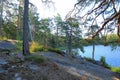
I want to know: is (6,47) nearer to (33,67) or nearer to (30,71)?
(33,67)

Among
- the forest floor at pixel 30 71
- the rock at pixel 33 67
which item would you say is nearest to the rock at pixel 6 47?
the forest floor at pixel 30 71

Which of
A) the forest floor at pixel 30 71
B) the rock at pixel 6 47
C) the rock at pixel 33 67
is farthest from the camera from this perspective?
the rock at pixel 6 47

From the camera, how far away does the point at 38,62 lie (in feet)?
32.5

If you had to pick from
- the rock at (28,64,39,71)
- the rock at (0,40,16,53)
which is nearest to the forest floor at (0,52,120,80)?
the rock at (28,64,39,71)

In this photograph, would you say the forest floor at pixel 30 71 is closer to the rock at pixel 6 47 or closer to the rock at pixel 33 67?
the rock at pixel 33 67

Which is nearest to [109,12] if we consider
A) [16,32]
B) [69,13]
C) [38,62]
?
[69,13]

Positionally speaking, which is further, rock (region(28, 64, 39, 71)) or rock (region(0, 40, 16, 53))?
rock (region(0, 40, 16, 53))

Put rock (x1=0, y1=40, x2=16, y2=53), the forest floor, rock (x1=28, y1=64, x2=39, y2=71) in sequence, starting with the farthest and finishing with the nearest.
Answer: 1. rock (x1=0, y1=40, x2=16, y2=53)
2. rock (x1=28, y1=64, x2=39, y2=71)
3. the forest floor

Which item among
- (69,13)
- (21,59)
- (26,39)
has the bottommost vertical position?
(21,59)

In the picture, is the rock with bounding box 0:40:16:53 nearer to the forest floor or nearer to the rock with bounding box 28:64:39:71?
the forest floor

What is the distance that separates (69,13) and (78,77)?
235cm

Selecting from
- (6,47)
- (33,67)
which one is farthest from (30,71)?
(6,47)

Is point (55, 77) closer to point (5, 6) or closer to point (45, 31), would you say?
point (5, 6)

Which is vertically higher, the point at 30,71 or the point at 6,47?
the point at 6,47
